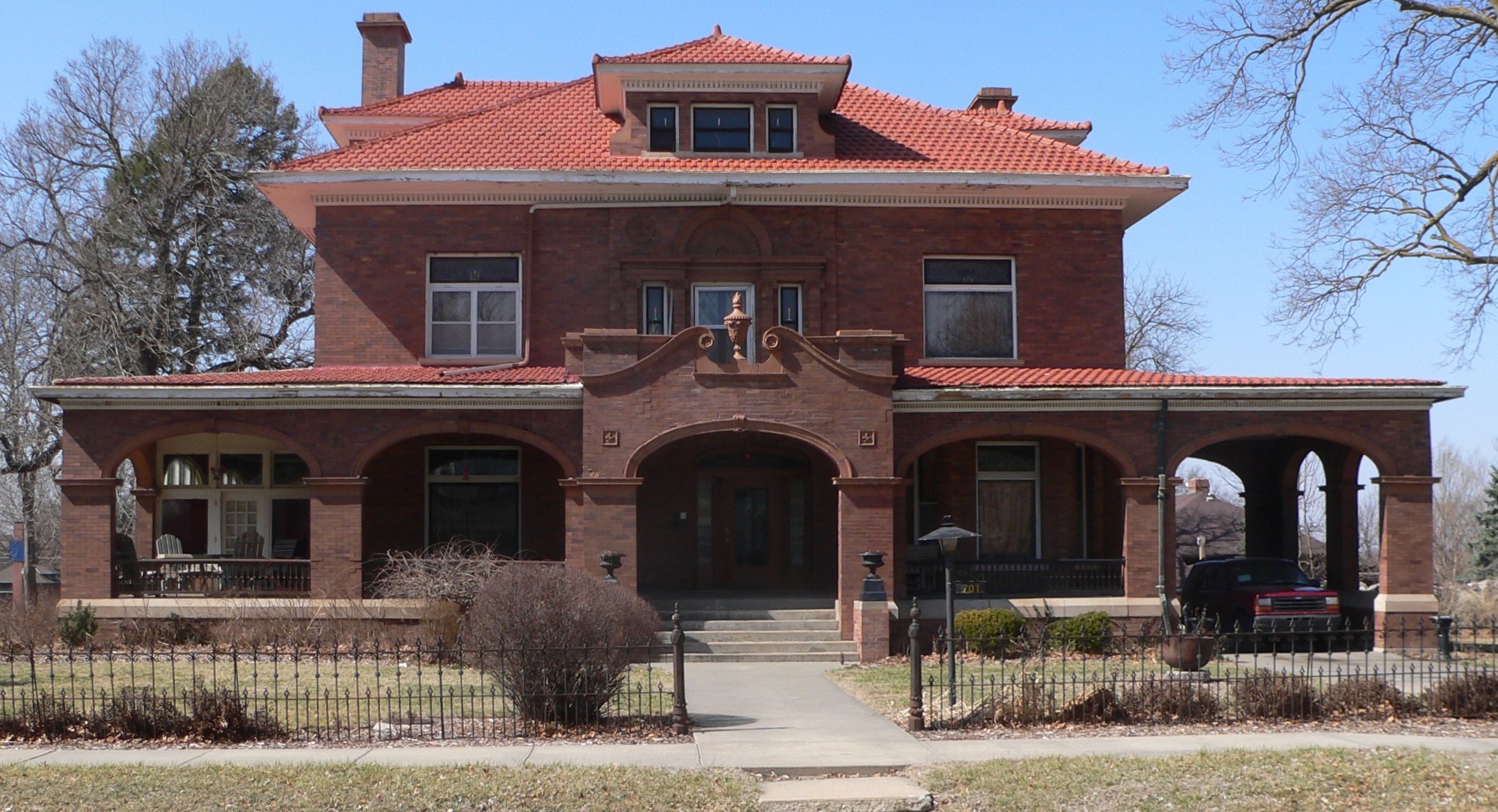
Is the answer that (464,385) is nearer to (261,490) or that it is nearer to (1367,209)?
(261,490)

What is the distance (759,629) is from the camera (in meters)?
20.1

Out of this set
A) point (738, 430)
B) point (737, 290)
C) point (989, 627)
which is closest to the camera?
point (989, 627)

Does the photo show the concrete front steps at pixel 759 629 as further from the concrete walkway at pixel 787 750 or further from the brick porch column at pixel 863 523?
the concrete walkway at pixel 787 750

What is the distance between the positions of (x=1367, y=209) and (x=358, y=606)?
22.3 metres

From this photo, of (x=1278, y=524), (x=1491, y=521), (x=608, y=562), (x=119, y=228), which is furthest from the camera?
(x=1491, y=521)

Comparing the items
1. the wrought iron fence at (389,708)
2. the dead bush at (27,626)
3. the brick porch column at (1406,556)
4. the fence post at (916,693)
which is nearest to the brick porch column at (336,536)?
the dead bush at (27,626)

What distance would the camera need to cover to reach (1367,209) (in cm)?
2909

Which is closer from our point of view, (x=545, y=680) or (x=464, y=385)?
(x=545, y=680)

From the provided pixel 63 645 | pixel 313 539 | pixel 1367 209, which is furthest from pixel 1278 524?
pixel 63 645

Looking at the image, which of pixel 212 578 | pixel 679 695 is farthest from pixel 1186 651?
pixel 212 578

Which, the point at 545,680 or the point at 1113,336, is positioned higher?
the point at 1113,336

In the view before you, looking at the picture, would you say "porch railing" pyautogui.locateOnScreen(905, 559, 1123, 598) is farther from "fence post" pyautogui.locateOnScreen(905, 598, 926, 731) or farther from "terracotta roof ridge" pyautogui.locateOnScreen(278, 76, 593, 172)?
"terracotta roof ridge" pyautogui.locateOnScreen(278, 76, 593, 172)

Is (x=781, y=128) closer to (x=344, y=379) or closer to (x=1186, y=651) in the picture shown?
(x=344, y=379)

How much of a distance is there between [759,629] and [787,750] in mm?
8069
